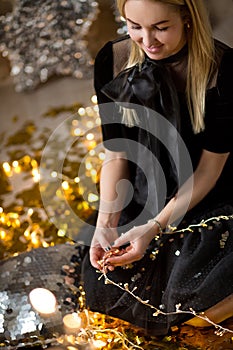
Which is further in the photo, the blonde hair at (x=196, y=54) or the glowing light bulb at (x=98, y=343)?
the glowing light bulb at (x=98, y=343)

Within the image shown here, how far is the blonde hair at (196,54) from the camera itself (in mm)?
1124

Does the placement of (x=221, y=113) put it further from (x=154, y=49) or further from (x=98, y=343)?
(x=98, y=343)

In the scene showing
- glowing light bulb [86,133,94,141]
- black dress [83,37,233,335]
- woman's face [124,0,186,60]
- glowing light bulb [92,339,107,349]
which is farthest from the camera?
glowing light bulb [86,133,94,141]

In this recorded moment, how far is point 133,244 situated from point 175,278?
0.32 feet

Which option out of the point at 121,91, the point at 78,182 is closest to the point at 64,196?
the point at 78,182

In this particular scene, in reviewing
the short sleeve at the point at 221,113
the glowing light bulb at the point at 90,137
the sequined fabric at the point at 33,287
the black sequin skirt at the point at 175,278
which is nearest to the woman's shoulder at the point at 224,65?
the short sleeve at the point at 221,113

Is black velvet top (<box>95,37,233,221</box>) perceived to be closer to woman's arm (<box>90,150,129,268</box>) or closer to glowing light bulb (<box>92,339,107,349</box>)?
woman's arm (<box>90,150,129,268</box>)

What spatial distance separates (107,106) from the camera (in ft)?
4.33

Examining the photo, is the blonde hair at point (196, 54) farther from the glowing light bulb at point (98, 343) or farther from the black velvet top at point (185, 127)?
the glowing light bulb at point (98, 343)

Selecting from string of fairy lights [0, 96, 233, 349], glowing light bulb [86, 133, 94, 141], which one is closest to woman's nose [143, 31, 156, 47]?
string of fairy lights [0, 96, 233, 349]

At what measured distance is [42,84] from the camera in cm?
207

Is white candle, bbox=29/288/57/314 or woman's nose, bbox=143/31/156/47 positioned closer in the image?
woman's nose, bbox=143/31/156/47

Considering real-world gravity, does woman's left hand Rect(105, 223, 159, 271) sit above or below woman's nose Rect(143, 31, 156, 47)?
below

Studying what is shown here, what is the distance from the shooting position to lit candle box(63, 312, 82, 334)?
54.6 inches
